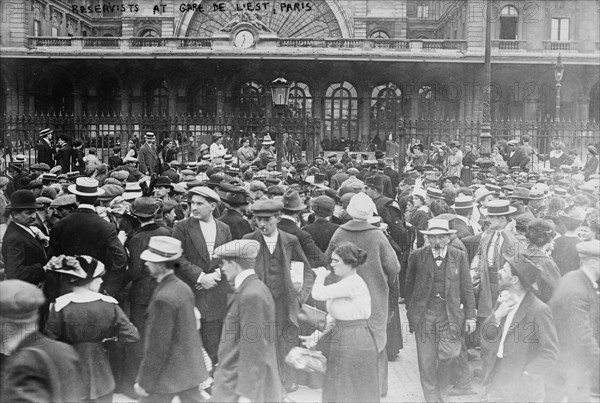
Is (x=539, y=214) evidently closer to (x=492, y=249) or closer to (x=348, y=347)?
(x=492, y=249)

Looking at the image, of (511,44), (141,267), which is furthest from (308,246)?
(511,44)

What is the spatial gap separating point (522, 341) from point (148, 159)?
10412mm

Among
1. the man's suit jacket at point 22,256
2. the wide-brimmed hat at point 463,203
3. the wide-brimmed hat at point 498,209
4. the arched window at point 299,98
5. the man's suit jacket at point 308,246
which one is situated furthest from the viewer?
the arched window at point 299,98

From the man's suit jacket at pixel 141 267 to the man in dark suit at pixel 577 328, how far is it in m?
3.38

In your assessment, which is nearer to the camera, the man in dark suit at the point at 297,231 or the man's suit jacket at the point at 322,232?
the man in dark suit at the point at 297,231

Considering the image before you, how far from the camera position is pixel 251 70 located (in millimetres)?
32719

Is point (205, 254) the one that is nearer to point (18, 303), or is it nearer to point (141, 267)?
point (141, 267)

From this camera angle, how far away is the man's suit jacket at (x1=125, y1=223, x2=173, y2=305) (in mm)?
6109

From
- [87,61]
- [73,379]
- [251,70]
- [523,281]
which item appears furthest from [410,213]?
[87,61]

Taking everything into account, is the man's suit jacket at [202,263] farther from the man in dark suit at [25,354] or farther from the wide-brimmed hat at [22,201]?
the man in dark suit at [25,354]

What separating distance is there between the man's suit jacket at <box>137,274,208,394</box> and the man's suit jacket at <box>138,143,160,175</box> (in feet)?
31.1

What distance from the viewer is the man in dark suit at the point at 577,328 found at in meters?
5.23

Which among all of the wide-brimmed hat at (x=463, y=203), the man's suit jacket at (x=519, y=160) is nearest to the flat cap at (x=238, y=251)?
the wide-brimmed hat at (x=463, y=203)

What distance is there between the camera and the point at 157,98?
1383 inches
